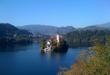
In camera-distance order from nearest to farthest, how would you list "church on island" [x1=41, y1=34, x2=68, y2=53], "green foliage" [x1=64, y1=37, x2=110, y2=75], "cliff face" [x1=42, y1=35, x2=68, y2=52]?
"green foliage" [x1=64, y1=37, x2=110, y2=75] < "church on island" [x1=41, y1=34, x2=68, y2=53] < "cliff face" [x1=42, y1=35, x2=68, y2=52]

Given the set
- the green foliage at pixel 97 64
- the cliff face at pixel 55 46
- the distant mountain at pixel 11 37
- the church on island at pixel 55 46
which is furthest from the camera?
the distant mountain at pixel 11 37

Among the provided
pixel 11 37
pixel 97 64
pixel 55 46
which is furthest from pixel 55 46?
pixel 97 64

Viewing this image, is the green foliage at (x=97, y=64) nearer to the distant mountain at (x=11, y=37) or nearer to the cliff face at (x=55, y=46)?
the cliff face at (x=55, y=46)

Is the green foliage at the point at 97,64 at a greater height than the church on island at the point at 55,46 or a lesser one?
greater

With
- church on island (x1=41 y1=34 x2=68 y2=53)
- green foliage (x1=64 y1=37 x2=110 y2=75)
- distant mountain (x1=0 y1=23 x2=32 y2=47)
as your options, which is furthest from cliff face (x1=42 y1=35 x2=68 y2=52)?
green foliage (x1=64 y1=37 x2=110 y2=75)

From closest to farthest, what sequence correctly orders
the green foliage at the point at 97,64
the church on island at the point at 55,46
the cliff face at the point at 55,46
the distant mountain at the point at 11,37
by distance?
A: 1. the green foliage at the point at 97,64
2. the church on island at the point at 55,46
3. the cliff face at the point at 55,46
4. the distant mountain at the point at 11,37

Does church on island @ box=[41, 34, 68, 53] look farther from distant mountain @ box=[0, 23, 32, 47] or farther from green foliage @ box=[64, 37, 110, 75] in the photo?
green foliage @ box=[64, 37, 110, 75]

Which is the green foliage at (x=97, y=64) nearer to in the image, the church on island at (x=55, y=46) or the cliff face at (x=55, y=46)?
the church on island at (x=55, y=46)

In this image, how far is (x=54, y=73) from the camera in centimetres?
1809

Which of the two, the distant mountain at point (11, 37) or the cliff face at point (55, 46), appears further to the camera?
the distant mountain at point (11, 37)

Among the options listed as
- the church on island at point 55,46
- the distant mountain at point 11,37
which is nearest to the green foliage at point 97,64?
the church on island at point 55,46

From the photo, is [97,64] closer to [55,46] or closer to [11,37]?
[55,46]

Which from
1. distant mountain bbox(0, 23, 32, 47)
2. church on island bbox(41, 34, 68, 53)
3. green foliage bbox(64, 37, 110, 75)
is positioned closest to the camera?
green foliage bbox(64, 37, 110, 75)

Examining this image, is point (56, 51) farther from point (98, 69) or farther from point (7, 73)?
point (98, 69)
